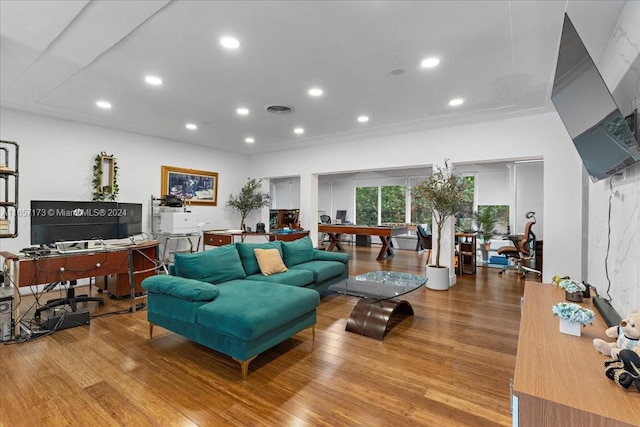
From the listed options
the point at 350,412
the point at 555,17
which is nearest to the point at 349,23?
the point at 555,17

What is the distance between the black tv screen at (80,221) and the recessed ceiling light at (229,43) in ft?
9.25

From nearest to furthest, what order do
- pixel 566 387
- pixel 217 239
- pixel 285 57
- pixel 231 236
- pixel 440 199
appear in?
pixel 566 387 → pixel 285 57 → pixel 440 199 → pixel 231 236 → pixel 217 239

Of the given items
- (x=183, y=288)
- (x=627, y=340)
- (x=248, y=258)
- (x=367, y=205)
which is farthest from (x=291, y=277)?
(x=367, y=205)

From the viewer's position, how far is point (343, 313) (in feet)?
12.6

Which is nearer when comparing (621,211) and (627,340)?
(627,340)

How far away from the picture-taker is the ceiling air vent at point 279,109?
4.29 metres

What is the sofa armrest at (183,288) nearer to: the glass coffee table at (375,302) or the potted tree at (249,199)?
the glass coffee table at (375,302)

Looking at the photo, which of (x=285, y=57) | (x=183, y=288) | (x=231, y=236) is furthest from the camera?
(x=231, y=236)

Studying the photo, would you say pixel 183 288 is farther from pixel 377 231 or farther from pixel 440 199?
pixel 377 231

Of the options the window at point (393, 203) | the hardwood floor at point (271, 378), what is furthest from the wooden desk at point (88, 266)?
the window at point (393, 203)

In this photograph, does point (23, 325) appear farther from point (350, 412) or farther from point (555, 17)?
point (555, 17)

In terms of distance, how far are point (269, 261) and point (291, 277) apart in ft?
1.30

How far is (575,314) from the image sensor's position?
1609mm

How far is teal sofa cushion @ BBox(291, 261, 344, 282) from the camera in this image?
4105 mm
